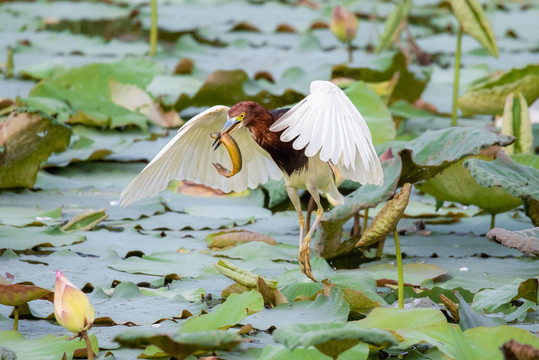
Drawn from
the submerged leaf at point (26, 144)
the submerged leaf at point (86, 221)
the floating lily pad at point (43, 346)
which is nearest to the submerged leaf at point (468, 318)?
the floating lily pad at point (43, 346)

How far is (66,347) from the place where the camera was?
1396 mm

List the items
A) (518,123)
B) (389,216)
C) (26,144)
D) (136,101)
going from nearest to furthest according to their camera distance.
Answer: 1. (389,216)
2. (26,144)
3. (518,123)
4. (136,101)

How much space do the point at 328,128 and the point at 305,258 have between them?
12.6 inches

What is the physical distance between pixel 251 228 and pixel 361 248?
370 mm

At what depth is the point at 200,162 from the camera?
6.64ft

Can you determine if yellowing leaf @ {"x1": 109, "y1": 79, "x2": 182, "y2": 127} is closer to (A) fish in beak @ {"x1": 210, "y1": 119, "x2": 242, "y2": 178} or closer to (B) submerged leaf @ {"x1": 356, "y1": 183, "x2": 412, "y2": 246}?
(A) fish in beak @ {"x1": 210, "y1": 119, "x2": 242, "y2": 178}

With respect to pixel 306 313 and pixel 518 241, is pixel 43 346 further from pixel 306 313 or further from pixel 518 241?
pixel 518 241

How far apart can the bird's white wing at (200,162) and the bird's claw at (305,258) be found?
33 cm

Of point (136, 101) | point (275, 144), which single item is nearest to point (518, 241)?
point (275, 144)

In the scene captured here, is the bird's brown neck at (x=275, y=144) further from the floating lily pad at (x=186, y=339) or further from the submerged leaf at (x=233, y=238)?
the floating lily pad at (x=186, y=339)

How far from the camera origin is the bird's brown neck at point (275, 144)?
1.76 metres

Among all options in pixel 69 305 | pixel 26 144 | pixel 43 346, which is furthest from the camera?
pixel 26 144

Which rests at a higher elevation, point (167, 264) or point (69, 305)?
point (69, 305)

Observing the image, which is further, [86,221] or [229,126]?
[86,221]
